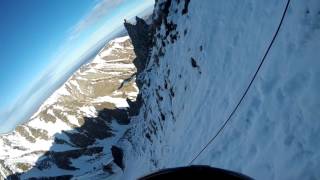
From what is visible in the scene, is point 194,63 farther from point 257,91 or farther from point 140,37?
point 140,37

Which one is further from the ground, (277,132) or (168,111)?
(277,132)

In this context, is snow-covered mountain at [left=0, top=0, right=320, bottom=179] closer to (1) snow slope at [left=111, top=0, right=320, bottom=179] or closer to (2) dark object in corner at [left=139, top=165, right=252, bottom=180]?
(1) snow slope at [left=111, top=0, right=320, bottom=179]

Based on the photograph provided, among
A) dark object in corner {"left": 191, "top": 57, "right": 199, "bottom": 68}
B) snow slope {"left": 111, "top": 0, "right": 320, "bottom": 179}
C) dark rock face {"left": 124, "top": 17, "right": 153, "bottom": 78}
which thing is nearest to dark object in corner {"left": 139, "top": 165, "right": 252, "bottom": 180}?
snow slope {"left": 111, "top": 0, "right": 320, "bottom": 179}

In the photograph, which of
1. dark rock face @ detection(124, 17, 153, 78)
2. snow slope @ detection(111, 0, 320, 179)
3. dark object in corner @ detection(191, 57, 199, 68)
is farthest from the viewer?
dark rock face @ detection(124, 17, 153, 78)

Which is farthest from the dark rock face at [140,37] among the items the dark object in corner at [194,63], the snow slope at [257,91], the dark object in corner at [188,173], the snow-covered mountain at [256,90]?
the dark object in corner at [188,173]

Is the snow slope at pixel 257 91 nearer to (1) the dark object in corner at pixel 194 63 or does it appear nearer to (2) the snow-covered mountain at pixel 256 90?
(2) the snow-covered mountain at pixel 256 90

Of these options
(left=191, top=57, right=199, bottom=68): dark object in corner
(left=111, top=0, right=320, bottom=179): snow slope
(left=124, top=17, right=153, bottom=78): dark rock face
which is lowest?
(left=124, top=17, right=153, bottom=78): dark rock face

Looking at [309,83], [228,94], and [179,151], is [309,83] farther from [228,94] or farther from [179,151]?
[179,151]

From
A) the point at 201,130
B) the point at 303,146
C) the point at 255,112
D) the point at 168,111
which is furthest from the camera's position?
the point at 168,111

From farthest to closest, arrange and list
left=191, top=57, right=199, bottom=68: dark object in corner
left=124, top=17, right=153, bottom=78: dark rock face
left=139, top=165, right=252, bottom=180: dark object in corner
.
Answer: left=124, top=17, right=153, bottom=78: dark rock face → left=191, top=57, right=199, bottom=68: dark object in corner → left=139, top=165, right=252, bottom=180: dark object in corner

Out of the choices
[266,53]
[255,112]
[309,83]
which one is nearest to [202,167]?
[309,83]

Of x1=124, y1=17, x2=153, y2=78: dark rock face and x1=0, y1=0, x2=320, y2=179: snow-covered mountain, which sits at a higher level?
x1=0, y1=0, x2=320, y2=179: snow-covered mountain
